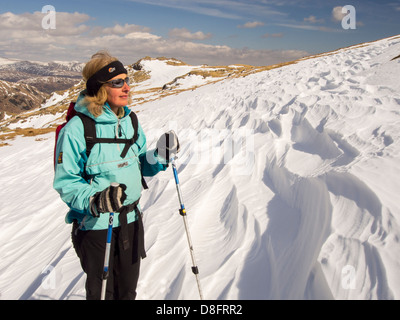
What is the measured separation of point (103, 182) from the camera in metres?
2.12

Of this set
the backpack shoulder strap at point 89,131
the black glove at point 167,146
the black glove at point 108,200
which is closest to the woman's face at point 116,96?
the backpack shoulder strap at point 89,131

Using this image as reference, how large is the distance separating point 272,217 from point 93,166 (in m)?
2.49

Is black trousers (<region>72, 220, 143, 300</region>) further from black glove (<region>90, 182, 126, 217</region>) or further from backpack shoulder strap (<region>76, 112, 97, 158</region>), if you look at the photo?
backpack shoulder strap (<region>76, 112, 97, 158</region>)

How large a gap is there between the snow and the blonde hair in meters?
2.14

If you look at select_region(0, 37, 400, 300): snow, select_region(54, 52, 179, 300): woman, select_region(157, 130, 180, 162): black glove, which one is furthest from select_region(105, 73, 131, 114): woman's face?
select_region(0, 37, 400, 300): snow

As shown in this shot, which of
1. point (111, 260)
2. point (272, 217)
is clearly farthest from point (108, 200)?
point (272, 217)

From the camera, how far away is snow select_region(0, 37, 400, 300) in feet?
7.65

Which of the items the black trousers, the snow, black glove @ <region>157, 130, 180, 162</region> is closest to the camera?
the black trousers

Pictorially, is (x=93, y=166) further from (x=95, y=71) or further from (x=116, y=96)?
(x=95, y=71)

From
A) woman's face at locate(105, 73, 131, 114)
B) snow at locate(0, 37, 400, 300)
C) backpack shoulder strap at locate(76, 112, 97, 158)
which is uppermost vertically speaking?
woman's face at locate(105, 73, 131, 114)

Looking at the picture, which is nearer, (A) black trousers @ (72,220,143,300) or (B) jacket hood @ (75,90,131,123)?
(B) jacket hood @ (75,90,131,123)

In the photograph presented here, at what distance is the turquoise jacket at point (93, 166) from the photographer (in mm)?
1936

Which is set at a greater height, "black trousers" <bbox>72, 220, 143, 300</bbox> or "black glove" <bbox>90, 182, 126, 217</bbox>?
"black glove" <bbox>90, 182, 126, 217</bbox>
